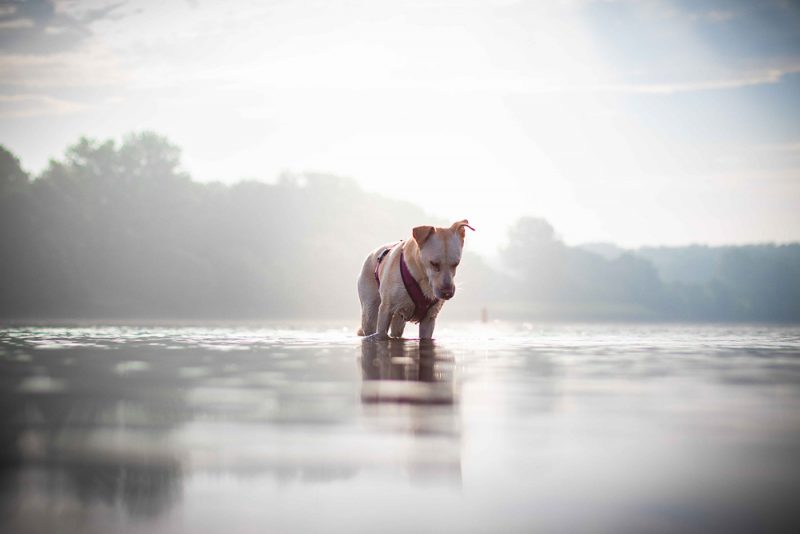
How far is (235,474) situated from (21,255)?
66421 millimetres

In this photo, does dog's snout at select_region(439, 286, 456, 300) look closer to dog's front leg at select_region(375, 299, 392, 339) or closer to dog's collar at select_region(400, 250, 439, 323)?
dog's collar at select_region(400, 250, 439, 323)

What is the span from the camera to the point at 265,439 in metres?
3.37

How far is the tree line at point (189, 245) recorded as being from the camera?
212ft

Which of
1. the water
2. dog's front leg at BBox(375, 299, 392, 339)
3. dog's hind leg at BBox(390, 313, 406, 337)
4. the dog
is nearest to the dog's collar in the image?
the dog

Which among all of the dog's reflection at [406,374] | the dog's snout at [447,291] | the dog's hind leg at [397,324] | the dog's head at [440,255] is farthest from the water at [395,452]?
the dog's hind leg at [397,324]

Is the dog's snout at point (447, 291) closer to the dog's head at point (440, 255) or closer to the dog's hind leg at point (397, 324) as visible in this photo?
the dog's head at point (440, 255)

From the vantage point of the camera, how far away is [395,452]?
3.04 meters

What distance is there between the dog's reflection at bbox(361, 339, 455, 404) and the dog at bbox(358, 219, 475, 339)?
2.60 feet

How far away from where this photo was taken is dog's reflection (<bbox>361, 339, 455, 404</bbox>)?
190 inches

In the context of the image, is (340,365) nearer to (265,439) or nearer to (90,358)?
(90,358)

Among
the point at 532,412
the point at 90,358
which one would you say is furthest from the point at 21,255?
the point at 532,412

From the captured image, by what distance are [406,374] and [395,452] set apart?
3.18 metres

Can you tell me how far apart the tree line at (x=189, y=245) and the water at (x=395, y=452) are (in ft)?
132

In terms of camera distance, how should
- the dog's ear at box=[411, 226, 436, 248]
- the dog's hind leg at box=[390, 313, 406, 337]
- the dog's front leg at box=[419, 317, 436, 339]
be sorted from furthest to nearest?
the dog's front leg at box=[419, 317, 436, 339] → the dog's hind leg at box=[390, 313, 406, 337] → the dog's ear at box=[411, 226, 436, 248]
